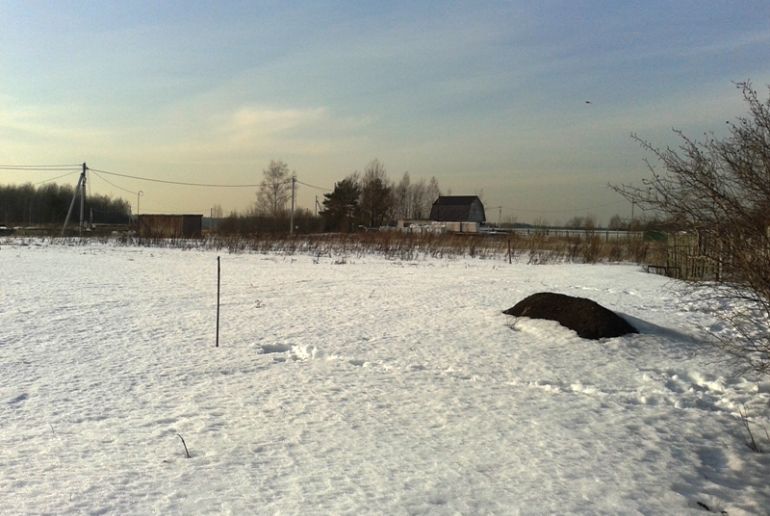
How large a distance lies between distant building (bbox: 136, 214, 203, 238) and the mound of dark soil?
107ft

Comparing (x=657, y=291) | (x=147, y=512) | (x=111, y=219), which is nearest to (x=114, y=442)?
(x=147, y=512)

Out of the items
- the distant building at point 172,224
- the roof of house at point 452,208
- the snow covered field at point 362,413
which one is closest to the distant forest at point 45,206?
the distant building at point 172,224

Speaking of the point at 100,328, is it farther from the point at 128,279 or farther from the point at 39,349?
the point at 128,279

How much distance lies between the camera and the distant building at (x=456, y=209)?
77.6 m

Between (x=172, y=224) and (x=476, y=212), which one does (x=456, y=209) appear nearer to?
(x=476, y=212)

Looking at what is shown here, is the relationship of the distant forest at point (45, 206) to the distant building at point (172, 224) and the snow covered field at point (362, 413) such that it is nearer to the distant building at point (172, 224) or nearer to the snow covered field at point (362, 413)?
the distant building at point (172, 224)

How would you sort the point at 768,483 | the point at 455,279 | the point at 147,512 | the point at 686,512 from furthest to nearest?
1. the point at 455,279
2. the point at 768,483
3. the point at 686,512
4. the point at 147,512

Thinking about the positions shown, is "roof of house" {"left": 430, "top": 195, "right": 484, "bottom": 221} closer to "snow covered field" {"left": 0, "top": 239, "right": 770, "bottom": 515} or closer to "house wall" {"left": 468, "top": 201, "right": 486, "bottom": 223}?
"house wall" {"left": 468, "top": 201, "right": 486, "bottom": 223}

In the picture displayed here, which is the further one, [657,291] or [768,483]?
[657,291]

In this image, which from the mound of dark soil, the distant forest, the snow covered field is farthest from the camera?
the distant forest

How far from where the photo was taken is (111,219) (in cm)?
8538

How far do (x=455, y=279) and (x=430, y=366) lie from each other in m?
8.78

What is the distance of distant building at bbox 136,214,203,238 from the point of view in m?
38.5

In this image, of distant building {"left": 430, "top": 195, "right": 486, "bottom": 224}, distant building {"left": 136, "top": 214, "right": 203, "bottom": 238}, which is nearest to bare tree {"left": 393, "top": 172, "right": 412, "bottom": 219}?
distant building {"left": 430, "top": 195, "right": 486, "bottom": 224}
